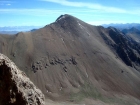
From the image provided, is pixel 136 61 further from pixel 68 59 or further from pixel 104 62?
pixel 68 59

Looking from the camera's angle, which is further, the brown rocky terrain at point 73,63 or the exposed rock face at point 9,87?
the brown rocky terrain at point 73,63

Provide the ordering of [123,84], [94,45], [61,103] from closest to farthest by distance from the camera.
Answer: [61,103] < [123,84] < [94,45]

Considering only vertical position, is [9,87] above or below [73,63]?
below

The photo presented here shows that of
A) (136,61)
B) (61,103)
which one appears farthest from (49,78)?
(136,61)

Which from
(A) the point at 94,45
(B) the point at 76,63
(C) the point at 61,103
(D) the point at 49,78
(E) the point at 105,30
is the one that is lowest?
(C) the point at 61,103

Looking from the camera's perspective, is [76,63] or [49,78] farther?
[76,63]

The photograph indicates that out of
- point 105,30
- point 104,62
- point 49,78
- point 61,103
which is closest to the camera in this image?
point 61,103

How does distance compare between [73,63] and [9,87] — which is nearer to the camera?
[9,87]

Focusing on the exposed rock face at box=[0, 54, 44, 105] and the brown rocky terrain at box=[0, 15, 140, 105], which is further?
the brown rocky terrain at box=[0, 15, 140, 105]
